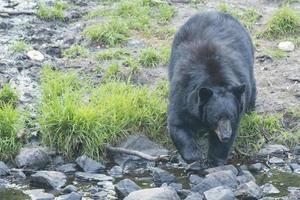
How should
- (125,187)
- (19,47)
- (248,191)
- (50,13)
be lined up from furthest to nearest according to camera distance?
(50,13) < (19,47) < (125,187) < (248,191)

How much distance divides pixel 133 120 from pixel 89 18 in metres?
3.15

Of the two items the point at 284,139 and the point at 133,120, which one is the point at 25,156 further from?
the point at 284,139

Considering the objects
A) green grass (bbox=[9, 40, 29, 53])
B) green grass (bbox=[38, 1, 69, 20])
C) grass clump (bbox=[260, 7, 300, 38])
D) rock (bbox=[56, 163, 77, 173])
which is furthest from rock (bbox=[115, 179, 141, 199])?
green grass (bbox=[38, 1, 69, 20])

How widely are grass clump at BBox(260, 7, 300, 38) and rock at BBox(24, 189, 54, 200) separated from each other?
4.68 meters

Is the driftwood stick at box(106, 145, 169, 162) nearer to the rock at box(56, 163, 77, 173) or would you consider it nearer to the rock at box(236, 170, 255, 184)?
the rock at box(56, 163, 77, 173)

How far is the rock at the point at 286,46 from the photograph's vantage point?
10.1 m

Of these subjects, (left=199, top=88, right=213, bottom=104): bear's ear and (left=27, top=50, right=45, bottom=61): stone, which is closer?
(left=199, top=88, right=213, bottom=104): bear's ear

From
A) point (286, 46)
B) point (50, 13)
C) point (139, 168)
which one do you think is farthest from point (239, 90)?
point (50, 13)

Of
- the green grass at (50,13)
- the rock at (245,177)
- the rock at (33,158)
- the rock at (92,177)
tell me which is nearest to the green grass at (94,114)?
the rock at (33,158)

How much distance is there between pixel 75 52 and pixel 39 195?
3467 millimetres

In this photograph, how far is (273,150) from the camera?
8.05 metres

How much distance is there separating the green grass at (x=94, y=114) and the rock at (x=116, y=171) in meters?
0.27

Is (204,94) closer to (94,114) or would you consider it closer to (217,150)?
(217,150)

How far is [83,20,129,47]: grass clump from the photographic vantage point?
33.8 ft
